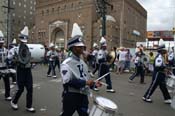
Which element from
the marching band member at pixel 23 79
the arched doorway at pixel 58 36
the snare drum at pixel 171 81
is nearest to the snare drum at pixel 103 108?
the marching band member at pixel 23 79

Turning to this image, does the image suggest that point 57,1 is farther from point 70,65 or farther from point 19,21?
point 70,65

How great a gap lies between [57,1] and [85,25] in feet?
49.1

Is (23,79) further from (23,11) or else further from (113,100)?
(23,11)

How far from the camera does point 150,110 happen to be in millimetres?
8344

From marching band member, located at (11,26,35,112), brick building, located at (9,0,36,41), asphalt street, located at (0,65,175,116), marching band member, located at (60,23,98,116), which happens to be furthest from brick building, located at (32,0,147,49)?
marching band member, located at (60,23,98,116)

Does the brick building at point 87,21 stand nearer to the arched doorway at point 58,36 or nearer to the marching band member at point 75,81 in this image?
the arched doorway at point 58,36

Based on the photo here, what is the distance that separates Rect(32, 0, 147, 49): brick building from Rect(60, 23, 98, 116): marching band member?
5588 centimetres

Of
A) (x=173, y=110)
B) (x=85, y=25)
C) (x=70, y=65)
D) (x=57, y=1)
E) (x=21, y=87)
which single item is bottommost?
(x=173, y=110)

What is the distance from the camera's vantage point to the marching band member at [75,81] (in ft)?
15.0

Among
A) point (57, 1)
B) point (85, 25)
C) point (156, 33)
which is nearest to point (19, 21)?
point (57, 1)

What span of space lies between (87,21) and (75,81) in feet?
206

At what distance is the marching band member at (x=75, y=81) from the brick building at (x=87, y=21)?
55.9m

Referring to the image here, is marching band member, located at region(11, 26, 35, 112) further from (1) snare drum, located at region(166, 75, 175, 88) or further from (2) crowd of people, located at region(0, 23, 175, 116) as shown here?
(1) snare drum, located at region(166, 75, 175, 88)

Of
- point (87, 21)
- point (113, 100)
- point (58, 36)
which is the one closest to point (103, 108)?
point (113, 100)
